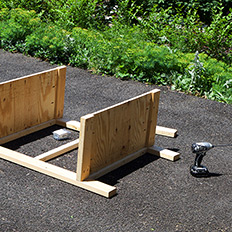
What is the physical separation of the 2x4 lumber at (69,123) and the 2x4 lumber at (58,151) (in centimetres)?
49

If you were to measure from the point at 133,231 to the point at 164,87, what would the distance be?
4670 mm

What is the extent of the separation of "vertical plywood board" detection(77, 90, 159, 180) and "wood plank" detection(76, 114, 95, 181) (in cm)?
1

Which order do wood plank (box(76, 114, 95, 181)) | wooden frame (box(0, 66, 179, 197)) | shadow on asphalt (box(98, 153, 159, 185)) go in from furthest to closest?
shadow on asphalt (box(98, 153, 159, 185))
wooden frame (box(0, 66, 179, 197))
wood plank (box(76, 114, 95, 181))

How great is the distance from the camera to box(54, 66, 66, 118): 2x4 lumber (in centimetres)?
686

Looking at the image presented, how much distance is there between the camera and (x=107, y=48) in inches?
371

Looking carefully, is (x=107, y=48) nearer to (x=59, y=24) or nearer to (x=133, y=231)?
(x=59, y=24)

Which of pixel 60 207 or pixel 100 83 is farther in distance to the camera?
pixel 100 83

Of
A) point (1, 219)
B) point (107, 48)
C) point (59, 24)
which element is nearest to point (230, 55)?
point (107, 48)

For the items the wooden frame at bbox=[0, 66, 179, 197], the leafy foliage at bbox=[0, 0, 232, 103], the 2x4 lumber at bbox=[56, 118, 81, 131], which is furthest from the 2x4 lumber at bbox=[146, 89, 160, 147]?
the leafy foliage at bbox=[0, 0, 232, 103]

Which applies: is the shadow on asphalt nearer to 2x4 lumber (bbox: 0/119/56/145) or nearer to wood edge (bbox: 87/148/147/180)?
wood edge (bbox: 87/148/147/180)

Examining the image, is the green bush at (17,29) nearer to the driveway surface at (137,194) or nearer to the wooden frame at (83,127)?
the driveway surface at (137,194)

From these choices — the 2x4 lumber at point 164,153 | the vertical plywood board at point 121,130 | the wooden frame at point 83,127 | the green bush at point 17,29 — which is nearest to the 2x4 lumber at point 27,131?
the wooden frame at point 83,127

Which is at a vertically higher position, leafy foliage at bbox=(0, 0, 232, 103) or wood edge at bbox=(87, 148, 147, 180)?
leafy foliage at bbox=(0, 0, 232, 103)

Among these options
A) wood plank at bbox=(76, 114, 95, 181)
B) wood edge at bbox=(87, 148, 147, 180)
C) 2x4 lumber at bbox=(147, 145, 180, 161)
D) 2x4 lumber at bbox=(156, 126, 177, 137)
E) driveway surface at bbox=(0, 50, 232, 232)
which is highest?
wood plank at bbox=(76, 114, 95, 181)
